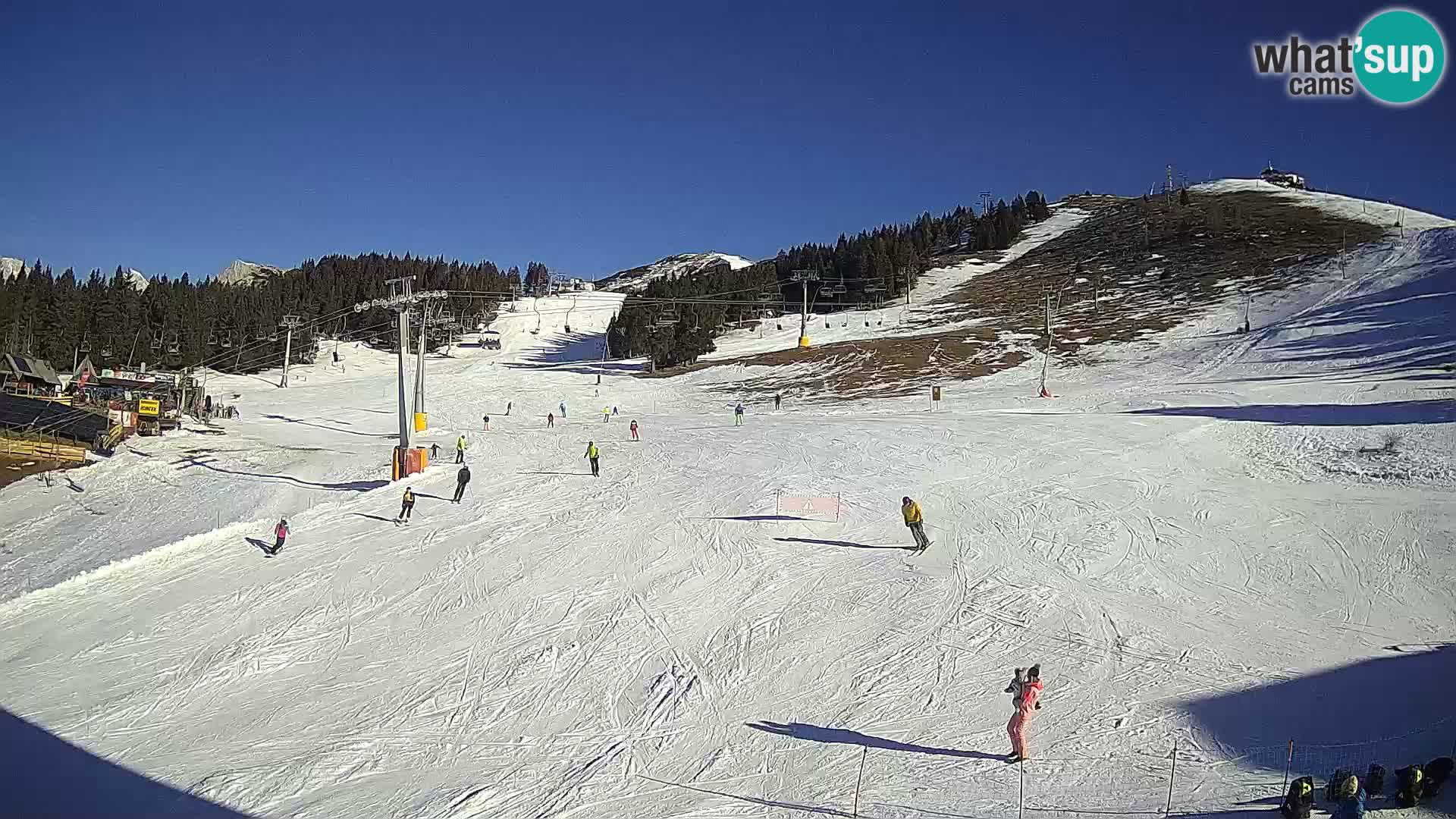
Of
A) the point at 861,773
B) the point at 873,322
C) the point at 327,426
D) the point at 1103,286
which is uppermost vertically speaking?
the point at 1103,286

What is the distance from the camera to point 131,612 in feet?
60.8

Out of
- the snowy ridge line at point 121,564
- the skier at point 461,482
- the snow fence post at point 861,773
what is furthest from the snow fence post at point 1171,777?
the snowy ridge line at point 121,564

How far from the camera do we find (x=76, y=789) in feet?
38.6

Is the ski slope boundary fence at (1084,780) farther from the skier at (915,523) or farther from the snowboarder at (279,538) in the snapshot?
the snowboarder at (279,538)

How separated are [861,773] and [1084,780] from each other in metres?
2.70

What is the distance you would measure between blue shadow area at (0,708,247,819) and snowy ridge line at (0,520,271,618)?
22.7 feet

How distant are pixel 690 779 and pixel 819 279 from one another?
96.2 metres

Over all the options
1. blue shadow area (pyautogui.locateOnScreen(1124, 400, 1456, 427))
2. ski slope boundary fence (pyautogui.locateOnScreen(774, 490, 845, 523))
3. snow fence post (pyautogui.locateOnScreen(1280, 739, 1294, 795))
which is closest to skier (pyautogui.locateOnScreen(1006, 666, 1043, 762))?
snow fence post (pyautogui.locateOnScreen(1280, 739, 1294, 795))

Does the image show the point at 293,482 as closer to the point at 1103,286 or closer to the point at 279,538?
the point at 279,538

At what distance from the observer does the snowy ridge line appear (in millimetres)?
18844

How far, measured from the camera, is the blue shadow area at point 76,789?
11.1m

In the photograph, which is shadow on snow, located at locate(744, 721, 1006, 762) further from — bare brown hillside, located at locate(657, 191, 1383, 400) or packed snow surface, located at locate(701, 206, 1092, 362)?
packed snow surface, located at locate(701, 206, 1092, 362)

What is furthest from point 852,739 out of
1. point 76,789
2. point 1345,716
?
point 76,789

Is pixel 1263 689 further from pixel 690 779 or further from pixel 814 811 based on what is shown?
pixel 690 779
